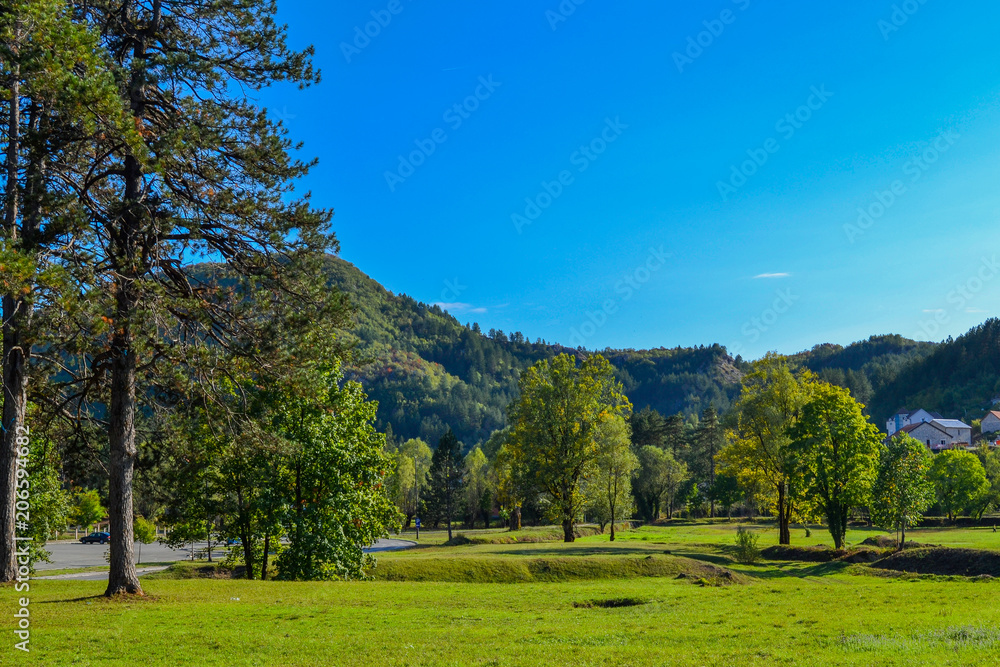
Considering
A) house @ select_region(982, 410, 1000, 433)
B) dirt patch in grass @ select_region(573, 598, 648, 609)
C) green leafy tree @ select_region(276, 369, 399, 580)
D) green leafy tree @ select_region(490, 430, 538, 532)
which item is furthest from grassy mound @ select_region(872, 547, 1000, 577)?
house @ select_region(982, 410, 1000, 433)

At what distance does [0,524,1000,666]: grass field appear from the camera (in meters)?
11.6

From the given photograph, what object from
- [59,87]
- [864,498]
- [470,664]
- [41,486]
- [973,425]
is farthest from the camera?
[973,425]

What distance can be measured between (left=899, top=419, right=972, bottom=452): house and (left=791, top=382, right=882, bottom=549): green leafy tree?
137m

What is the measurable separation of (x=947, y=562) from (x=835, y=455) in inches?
502

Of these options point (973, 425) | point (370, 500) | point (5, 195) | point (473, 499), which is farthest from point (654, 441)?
point (973, 425)

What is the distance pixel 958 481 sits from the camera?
244ft

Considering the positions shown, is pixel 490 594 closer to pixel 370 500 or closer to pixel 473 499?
pixel 370 500

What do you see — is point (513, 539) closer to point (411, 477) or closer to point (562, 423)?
point (562, 423)

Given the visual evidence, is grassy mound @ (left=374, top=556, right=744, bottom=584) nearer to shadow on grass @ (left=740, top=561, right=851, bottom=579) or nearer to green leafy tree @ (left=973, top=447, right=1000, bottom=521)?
shadow on grass @ (left=740, top=561, right=851, bottom=579)

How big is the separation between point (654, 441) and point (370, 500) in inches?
3498

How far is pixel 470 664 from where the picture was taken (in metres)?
11.2

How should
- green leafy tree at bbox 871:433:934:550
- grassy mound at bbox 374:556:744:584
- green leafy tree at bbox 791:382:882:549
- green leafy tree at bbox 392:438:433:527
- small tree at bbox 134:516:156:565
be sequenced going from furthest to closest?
green leafy tree at bbox 392:438:433:527 → small tree at bbox 134:516:156:565 → green leafy tree at bbox 791:382:882:549 → green leafy tree at bbox 871:433:934:550 → grassy mound at bbox 374:556:744:584

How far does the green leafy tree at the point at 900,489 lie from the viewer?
39812mm

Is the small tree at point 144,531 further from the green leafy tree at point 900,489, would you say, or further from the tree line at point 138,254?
the green leafy tree at point 900,489
